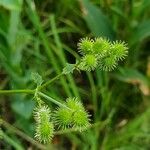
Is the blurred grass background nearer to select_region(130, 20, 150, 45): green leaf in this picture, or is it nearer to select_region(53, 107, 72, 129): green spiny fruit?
select_region(130, 20, 150, 45): green leaf

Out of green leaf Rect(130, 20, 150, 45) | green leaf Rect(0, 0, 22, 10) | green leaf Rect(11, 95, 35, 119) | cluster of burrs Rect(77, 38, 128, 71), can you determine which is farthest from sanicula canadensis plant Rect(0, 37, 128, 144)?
green leaf Rect(130, 20, 150, 45)

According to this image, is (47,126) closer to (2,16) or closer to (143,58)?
(2,16)

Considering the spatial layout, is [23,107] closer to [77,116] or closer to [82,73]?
[82,73]

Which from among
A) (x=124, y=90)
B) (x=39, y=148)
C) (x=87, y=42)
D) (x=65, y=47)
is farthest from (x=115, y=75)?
(x=87, y=42)

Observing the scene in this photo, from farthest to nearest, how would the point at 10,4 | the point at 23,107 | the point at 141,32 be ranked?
the point at 141,32 < the point at 23,107 < the point at 10,4

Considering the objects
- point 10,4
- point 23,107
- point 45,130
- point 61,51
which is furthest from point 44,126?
point 61,51

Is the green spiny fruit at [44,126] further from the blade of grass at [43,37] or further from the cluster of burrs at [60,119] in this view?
the blade of grass at [43,37]

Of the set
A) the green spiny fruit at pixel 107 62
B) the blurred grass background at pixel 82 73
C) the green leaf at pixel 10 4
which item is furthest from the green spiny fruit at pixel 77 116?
the blurred grass background at pixel 82 73

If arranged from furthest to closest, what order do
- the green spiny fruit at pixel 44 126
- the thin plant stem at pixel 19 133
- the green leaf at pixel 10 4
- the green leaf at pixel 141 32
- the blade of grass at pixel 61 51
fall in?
the green leaf at pixel 141 32 < the blade of grass at pixel 61 51 < the thin plant stem at pixel 19 133 < the green leaf at pixel 10 4 < the green spiny fruit at pixel 44 126
